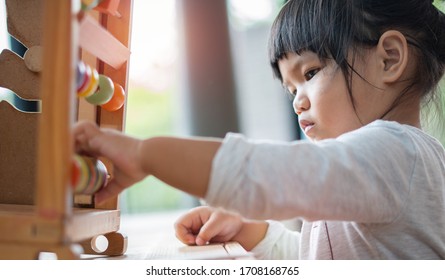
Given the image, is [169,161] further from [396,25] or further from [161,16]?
[161,16]

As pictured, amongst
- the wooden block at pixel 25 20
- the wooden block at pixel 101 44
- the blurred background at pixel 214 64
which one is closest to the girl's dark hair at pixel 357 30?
the wooden block at pixel 101 44

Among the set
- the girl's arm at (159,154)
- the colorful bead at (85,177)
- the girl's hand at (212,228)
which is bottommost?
the girl's hand at (212,228)

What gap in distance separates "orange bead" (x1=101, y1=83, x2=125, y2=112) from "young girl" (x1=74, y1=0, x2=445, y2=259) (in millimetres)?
208

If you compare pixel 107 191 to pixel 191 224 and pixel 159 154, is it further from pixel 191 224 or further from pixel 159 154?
pixel 191 224

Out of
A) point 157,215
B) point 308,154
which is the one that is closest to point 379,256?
point 308,154

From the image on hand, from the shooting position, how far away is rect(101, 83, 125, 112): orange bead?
719mm

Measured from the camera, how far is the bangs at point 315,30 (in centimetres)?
78

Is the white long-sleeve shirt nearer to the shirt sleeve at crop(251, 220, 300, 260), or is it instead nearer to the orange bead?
the shirt sleeve at crop(251, 220, 300, 260)

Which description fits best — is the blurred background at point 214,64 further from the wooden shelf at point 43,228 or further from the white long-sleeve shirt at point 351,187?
the wooden shelf at point 43,228

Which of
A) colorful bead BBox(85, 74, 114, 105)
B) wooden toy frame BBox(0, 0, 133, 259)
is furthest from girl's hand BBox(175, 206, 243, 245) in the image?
wooden toy frame BBox(0, 0, 133, 259)

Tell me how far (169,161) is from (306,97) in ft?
1.31

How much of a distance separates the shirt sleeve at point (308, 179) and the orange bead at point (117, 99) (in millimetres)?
283

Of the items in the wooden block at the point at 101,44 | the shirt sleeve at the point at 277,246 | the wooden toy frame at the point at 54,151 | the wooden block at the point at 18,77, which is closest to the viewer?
the wooden toy frame at the point at 54,151
